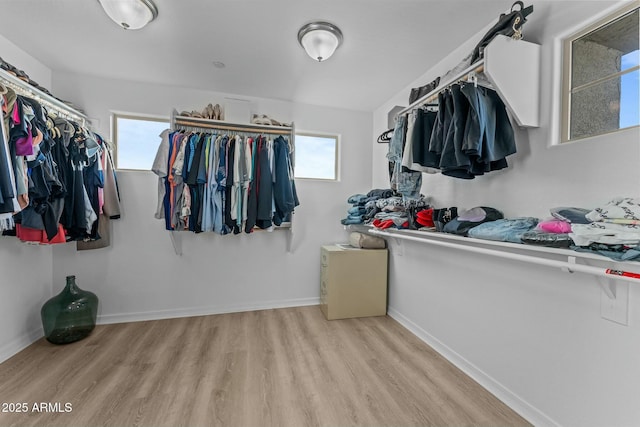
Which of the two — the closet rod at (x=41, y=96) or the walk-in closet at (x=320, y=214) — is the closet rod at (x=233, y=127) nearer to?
the walk-in closet at (x=320, y=214)

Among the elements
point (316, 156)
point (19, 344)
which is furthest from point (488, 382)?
point (19, 344)

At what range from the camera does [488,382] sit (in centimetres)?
168

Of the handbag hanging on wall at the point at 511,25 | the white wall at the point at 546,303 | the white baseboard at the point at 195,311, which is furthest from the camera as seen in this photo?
the white baseboard at the point at 195,311

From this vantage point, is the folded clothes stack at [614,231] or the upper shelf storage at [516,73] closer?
the folded clothes stack at [614,231]

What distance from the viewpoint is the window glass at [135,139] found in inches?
103

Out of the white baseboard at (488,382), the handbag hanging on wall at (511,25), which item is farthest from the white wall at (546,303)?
the handbag hanging on wall at (511,25)

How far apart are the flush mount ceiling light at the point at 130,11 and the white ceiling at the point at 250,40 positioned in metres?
Answer: 0.08

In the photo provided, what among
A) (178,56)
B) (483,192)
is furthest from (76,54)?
(483,192)

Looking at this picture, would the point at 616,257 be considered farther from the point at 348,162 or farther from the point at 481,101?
the point at 348,162

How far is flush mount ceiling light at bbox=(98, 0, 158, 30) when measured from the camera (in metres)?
1.47

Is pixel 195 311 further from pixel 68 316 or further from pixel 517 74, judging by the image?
pixel 517 74

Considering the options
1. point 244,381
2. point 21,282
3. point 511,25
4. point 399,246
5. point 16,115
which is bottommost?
point 244,381

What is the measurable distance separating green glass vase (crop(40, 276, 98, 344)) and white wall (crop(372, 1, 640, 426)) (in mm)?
3026

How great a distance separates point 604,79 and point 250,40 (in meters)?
2.11
